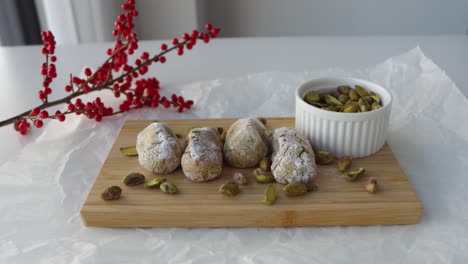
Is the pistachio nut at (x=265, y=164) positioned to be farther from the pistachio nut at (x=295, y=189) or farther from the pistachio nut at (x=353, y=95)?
the pistachio nut at (x=353, y=95)

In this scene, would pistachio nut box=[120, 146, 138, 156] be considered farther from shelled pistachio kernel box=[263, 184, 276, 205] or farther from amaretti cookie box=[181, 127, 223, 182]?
shelled pistachio kernel box=[263, 184, 276, 205]

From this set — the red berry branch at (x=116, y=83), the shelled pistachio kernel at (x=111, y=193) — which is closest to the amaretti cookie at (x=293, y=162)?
the shelled pistachio kernel at (x=111, y=193)

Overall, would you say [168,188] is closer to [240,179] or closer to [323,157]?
[240,179]

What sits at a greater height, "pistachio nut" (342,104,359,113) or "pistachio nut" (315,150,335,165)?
"pistachio nut" (342,104,359,113)

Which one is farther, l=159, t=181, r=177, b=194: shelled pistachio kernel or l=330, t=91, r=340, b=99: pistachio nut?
l=330, t=91, r=340, b=99: pistachio nut

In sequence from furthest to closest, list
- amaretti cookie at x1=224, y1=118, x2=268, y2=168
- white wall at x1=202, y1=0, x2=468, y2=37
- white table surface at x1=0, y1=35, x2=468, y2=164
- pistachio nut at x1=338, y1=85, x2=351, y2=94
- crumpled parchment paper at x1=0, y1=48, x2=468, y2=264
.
Answer: white wall at x1=202, y1=0, x2=468, y2=37
white table surface at x1=0, y1=35, x2=468, y2=164
pistachio nut at x1=338, y1=85, x2=351, y2=94
amaretti cookie at x1=224, y1=118, x2=268, y2=168
crumpled parchment paper at x1=0, y1=48, x2=468, y2=264

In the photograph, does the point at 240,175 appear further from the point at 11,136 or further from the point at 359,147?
the point at 11,136

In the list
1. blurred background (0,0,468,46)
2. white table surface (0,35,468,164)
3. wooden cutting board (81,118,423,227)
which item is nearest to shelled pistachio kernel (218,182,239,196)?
wooden cutting board (81,118,423,227)

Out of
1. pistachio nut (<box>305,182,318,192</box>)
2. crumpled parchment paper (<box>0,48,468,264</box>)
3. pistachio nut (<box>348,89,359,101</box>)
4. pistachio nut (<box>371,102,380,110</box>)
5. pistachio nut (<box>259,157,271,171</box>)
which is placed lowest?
crumpled parchment paper (<box>0,48,468,264</box>)
